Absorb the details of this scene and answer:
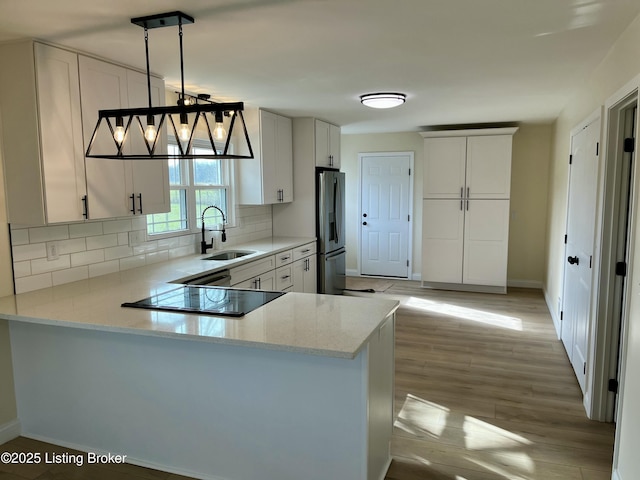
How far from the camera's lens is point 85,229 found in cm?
320

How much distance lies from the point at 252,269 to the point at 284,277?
0.70 metres

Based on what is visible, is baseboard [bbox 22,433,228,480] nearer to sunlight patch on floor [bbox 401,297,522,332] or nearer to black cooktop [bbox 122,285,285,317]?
black cooktop [bbox 122,285,285,317]

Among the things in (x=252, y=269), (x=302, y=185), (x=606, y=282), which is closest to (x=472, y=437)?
(x=606, y=282)

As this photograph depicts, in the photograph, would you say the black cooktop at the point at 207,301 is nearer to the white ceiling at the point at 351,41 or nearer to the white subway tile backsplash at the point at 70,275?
the white subway tile backsplash at the point at 70,275

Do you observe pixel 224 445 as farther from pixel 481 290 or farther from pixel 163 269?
pixel 481 290

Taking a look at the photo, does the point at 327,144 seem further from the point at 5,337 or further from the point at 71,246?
the point at 5,337

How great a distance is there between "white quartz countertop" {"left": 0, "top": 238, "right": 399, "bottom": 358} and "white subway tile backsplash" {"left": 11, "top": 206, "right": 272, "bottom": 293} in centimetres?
11

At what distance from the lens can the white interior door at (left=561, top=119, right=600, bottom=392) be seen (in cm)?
322

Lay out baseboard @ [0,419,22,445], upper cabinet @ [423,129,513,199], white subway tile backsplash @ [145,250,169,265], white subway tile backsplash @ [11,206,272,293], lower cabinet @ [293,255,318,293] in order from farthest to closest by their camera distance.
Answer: upper cabinet @ [423,129,513,199]
lower cabinet @ [293,255,318,293]
white subway tile backsplash @ [145,250,169,265]
white subway tile backsplash @ [11,206,272,293]
baseboard @ [0,419,22,445]

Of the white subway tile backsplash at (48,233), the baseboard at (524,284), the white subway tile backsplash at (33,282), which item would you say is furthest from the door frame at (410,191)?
the white subway tile backsplash at (33,282)

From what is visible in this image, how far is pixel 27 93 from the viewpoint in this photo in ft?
8.48

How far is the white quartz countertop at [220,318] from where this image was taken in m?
1.96

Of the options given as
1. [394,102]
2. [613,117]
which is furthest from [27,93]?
[613,117]

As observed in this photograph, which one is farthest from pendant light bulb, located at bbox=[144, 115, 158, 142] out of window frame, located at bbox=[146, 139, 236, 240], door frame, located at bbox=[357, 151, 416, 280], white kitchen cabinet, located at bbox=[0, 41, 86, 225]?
door frame, located at bbox=[357, 151, 416, 280]
